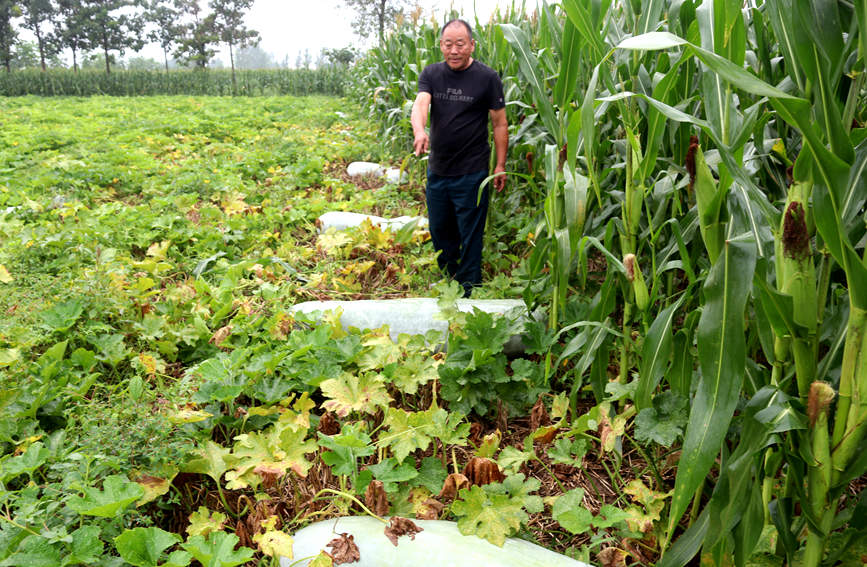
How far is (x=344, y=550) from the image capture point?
1623 mm

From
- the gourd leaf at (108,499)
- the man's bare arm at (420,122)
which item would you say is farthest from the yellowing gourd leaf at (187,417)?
the man's bare arm at (420,122)

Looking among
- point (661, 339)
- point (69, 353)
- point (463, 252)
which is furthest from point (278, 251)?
point (661, 339)

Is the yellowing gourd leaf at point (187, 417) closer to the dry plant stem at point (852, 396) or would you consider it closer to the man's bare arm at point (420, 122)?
the dry plant stem at point (852, 396)

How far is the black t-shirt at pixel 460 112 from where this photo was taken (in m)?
3.71

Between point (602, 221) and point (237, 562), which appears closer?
point (237, 562)

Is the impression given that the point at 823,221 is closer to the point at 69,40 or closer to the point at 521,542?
the point at 521,542

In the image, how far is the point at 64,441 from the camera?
2.04 metres

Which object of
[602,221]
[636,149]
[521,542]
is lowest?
[521,542]

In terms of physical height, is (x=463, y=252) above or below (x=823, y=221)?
below

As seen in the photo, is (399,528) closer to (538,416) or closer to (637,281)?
(538,416)

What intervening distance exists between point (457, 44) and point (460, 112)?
0.43 m

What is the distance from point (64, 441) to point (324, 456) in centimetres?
102

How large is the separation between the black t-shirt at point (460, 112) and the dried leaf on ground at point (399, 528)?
8.72 feet

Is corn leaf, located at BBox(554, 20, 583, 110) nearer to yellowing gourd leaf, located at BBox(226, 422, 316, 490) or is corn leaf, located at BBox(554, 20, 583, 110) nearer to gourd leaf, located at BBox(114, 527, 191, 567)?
yellowing gourd leaf, located at BBox(226, 422, 316, 490)
